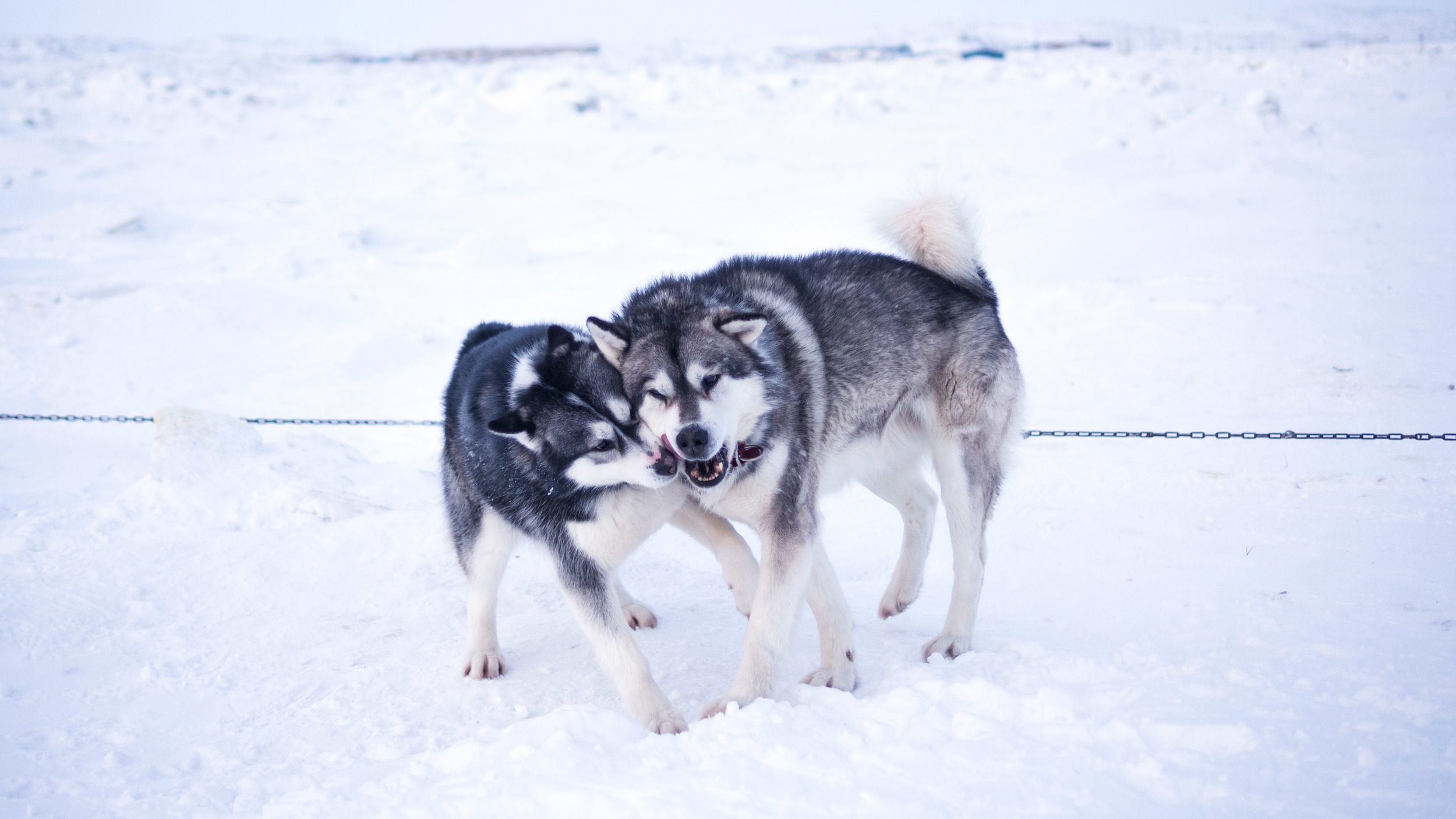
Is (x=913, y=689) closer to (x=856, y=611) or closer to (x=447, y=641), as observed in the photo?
(x=856, y=611)

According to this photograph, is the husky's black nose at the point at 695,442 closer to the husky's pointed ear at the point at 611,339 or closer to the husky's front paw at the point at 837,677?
the husky's pointed ear at the point at 611,339

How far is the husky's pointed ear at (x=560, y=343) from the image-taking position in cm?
317

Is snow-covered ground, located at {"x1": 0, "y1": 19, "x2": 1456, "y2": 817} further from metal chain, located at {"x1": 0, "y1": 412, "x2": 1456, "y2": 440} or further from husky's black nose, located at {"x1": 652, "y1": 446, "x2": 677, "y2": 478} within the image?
husky's black nose, located at {"x1": 652, "y1": 446, "x2": 677, "y2": 478}

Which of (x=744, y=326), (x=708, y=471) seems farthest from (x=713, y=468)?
(x=744, y=326)

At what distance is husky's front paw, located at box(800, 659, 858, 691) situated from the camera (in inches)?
126

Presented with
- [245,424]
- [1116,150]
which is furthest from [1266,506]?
[1116,150]

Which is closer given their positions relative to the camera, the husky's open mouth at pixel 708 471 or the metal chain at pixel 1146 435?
the husky's open mouth at pixel 708 471

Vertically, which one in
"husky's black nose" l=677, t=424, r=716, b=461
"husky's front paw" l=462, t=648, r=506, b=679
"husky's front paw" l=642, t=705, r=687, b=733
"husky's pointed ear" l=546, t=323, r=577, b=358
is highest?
"husky's pointed ear" l=546, t=323, r=577, b=358

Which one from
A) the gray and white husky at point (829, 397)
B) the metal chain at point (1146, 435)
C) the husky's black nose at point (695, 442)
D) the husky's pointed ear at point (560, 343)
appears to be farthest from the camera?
the metal chain at point (1146, 435)

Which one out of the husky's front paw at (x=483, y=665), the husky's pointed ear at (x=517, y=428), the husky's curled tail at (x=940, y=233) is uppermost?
the husky's curled tail at (x=940, y=233)

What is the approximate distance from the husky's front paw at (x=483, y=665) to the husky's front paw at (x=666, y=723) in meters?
0.82

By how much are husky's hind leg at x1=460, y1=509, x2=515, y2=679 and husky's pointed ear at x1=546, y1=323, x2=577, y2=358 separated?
0.70 m

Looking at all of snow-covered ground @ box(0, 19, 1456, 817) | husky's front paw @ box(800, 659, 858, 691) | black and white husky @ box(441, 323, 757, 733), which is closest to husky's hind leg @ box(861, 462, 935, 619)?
snow-covered ground @ box(0, 19, 1456, 817)

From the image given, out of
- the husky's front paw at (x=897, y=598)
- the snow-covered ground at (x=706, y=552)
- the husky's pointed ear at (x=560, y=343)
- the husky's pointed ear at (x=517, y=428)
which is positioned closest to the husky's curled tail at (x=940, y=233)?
the snow-covered ground at (x=706, y=552)
